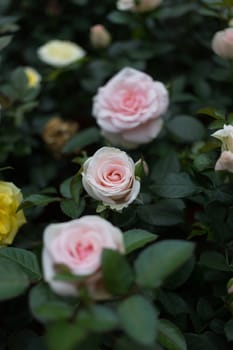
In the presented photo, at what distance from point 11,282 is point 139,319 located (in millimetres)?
193

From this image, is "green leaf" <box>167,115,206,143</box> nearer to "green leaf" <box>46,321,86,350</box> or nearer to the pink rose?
the pink rose

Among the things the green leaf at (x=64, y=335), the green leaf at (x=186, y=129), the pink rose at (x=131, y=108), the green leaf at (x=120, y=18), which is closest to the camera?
the green leaf at (x=64, y=335)

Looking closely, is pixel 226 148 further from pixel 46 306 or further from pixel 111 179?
pixel 46 306

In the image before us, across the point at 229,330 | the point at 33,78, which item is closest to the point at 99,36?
the point at 33,78

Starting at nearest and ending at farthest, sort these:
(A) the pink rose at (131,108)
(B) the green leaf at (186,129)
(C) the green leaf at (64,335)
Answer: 1. (C) the green leaf at (64,335)
2. (A) the pink rose at (131,108)
3. (B) the green leaf at (186,129)

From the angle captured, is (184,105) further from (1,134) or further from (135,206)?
(135,206)

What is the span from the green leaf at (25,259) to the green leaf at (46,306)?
11cm

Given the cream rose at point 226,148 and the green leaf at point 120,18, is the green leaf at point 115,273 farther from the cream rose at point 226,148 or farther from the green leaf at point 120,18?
the green leaf at point 120,18

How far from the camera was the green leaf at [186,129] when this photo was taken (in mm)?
1369

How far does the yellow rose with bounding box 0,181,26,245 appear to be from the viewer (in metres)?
1.00

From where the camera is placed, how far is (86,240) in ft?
2.36

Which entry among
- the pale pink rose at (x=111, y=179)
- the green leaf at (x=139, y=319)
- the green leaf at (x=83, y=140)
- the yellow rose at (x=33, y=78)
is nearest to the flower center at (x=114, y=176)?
the pale pink rose at (x=111, y=179)

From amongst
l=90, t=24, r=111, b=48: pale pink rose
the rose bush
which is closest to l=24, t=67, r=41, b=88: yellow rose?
the rose bush

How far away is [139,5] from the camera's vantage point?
143cm
